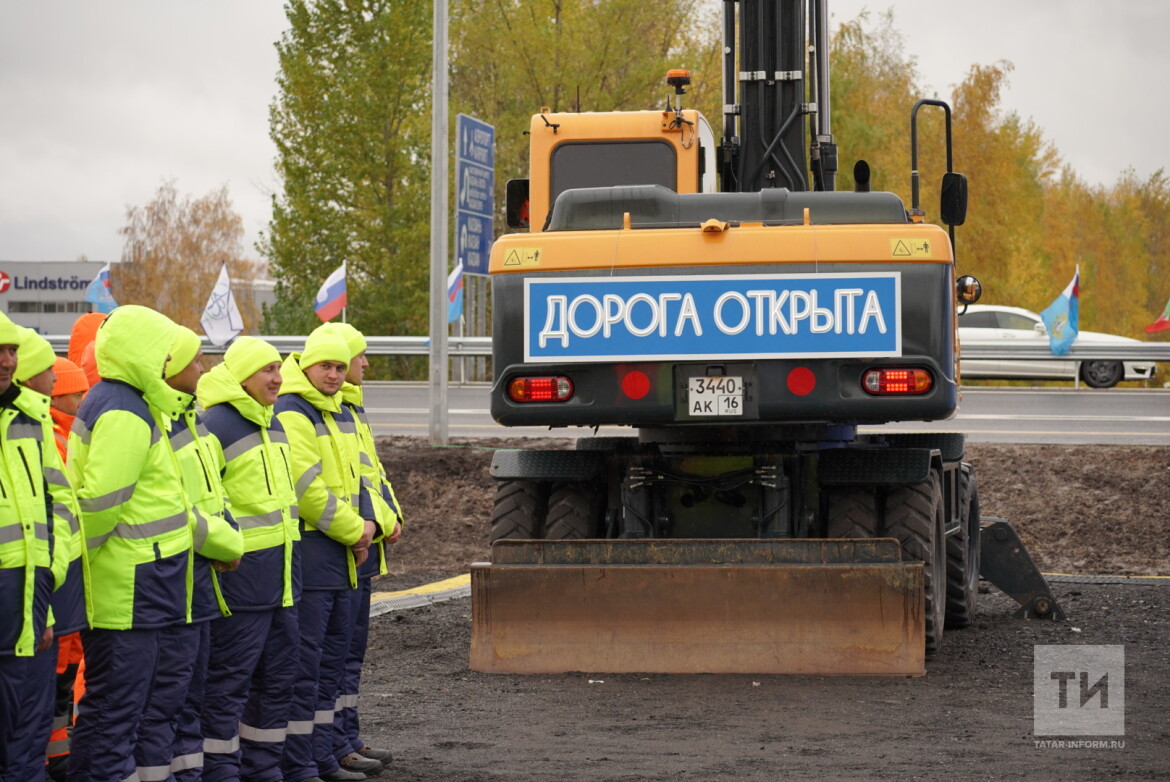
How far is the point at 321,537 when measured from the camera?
702cm

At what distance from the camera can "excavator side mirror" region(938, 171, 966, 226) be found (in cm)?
990

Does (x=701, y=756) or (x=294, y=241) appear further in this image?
(x=294, y=241)

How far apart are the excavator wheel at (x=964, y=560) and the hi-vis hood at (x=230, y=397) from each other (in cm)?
571

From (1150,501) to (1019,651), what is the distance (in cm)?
708

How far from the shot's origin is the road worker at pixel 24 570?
5156 mm

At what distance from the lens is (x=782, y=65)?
10.7 m

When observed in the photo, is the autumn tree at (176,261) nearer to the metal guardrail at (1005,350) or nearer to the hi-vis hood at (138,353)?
the metal guardrail at (1005,350)

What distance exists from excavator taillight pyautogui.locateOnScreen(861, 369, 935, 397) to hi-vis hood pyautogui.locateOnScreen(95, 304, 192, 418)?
3999mm

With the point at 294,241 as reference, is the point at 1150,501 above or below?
below

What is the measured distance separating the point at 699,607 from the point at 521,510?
5.08ft

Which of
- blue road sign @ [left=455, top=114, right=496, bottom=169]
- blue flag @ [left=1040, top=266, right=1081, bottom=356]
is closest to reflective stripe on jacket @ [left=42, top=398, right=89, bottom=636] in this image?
blue road sign @ [left=455, top=114, right=496, bottom=169]

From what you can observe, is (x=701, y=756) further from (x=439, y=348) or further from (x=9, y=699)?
(x=439, y=348)

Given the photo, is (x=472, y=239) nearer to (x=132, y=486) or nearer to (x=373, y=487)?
(x=373, y=487)

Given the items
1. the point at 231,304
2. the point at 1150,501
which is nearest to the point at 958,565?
the point at 1150,501
